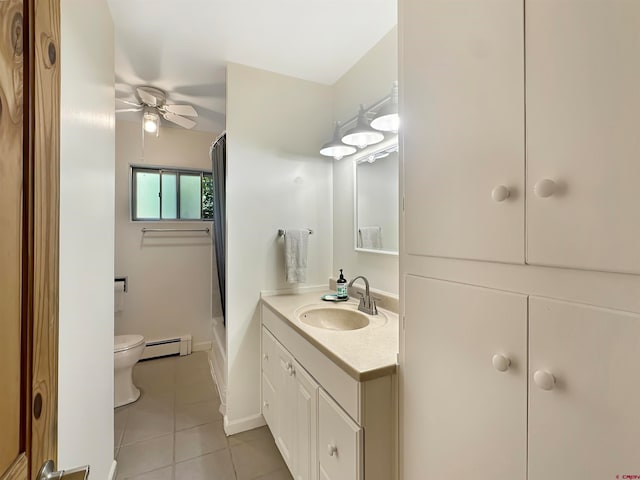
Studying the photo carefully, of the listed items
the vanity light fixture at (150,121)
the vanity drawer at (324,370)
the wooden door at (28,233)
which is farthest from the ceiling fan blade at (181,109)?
the wooden door at (28,233)

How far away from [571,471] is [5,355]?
990 mm

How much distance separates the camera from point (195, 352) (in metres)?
3.16

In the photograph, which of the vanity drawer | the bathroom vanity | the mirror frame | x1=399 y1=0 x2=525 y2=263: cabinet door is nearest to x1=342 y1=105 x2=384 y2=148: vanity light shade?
the mirror frame

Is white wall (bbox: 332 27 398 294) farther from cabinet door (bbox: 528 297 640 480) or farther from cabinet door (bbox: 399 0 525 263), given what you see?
cabinet door (bbox: 528 297 640 480)

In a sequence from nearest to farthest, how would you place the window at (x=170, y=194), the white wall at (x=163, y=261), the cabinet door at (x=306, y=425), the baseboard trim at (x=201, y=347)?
1. the cabinet door at (x=306, y=425)
2. the white wall at (x=163, y=261)
3. the window at (x=170, y=194)
4. the baseboard trim at (x=201, y=347)

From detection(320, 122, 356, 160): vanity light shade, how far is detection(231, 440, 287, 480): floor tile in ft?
6.58

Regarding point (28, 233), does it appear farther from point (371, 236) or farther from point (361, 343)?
point (371, 236)

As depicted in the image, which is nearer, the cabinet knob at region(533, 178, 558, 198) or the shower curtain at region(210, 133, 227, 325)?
the cabinet knob at region(533, 178, 558, 198)

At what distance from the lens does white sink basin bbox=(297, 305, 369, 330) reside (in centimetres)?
165

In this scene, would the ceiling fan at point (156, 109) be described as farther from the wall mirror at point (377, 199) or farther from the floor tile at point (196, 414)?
the floor tile at point (196, 414)

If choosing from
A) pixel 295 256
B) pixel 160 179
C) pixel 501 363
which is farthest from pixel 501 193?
pixel 160 179

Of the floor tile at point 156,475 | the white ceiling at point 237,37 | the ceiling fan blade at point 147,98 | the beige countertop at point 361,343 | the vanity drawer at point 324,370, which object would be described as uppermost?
the white ceiling at point 237,37

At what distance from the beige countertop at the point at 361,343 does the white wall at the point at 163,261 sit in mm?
1877

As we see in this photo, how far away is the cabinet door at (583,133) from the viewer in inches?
18.4
